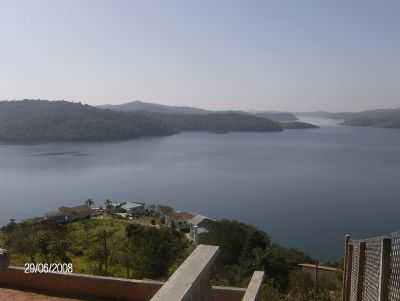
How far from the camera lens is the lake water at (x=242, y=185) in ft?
89.9

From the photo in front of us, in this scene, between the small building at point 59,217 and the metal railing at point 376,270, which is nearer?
the metal railing at point 376,270

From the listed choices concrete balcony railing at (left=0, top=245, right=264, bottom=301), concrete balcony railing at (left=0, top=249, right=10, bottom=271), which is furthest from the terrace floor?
concrete balcony railing at (left=0, top=249, right=10, bottom=271)

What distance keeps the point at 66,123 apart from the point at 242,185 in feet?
176

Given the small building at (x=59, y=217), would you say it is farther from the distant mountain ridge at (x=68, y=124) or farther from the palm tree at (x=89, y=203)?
the distant mountain ridge at (x=68, y=124)

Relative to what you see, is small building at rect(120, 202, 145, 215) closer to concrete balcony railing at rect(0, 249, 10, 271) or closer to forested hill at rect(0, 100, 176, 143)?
concrete balcony railing at rect(0, 249, 10, 271)

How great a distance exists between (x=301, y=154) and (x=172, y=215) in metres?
34.5

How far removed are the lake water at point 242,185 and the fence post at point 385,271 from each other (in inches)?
860

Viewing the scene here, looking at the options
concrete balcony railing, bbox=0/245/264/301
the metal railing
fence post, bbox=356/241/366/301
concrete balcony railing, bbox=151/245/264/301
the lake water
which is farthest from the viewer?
the lake water

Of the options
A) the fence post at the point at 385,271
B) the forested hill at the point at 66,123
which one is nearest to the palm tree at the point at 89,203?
the fence post at the point at 385,271

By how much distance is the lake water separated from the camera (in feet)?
89.9

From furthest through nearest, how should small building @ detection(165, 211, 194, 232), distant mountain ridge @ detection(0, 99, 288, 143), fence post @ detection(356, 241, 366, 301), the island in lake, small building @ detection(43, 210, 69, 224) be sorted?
the island in lake
distant mountain ridge @ detection(0, 99, 288, 143)
small building @ detection(165, 211, 194, 232)
small building @ detection(43, 210, 69, 224)
fence post @ detection(356, 241, 366, 301)

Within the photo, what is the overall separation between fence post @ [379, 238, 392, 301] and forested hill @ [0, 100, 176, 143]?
256 feet

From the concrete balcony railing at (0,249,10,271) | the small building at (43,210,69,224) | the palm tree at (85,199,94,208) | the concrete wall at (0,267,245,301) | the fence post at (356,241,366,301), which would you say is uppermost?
the fence post at (356,241,366,301)

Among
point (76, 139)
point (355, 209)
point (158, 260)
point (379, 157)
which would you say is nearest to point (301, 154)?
point (379, 157)
